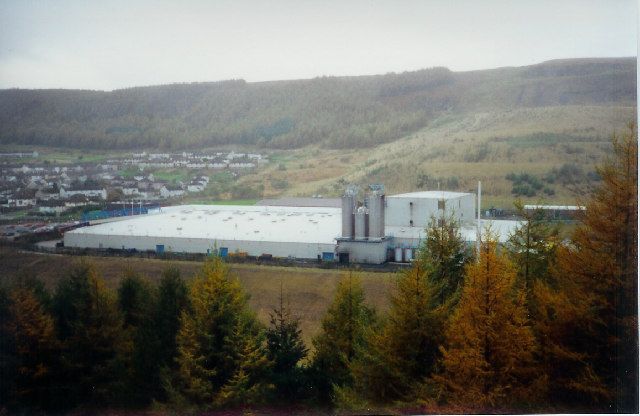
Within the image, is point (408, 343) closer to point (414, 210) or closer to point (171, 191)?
point (414, 210)

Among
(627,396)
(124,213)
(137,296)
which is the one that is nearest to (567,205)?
(627,396)

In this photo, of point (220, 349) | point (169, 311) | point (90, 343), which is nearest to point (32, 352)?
point (90, 343)

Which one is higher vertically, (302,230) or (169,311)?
A: (302,230)

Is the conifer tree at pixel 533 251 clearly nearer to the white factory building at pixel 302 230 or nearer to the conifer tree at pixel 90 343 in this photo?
the white factory building at pixel 302 230

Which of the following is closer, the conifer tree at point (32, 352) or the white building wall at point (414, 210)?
the conifer tree at point (32, 352)

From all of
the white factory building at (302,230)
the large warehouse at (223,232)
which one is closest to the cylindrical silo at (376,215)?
the white factory building at (302,230)

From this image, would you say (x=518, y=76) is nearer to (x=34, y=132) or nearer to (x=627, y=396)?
(x=627, y=396)

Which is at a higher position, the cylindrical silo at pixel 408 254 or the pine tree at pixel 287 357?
the cylindrical silo at pixel 408 254
